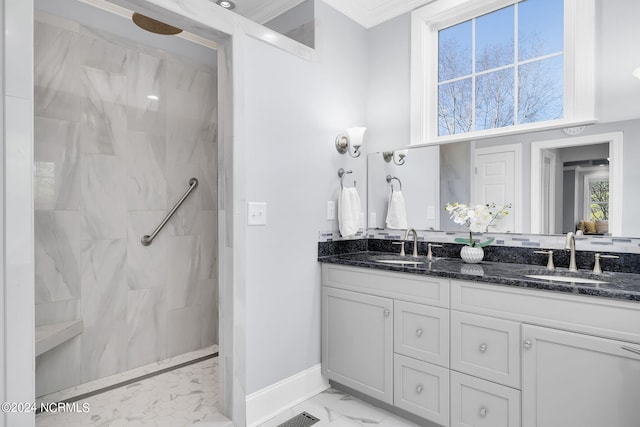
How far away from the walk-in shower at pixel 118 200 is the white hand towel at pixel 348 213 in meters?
1.21

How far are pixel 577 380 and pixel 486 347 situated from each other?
0.35m

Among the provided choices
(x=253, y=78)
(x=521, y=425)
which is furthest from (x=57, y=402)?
(x=521, y=425)

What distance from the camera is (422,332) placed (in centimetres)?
189

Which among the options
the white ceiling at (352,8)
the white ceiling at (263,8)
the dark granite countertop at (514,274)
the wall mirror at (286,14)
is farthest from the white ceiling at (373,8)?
the dark granite countertop at (514,274)

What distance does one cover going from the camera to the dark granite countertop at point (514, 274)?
55.5 inches

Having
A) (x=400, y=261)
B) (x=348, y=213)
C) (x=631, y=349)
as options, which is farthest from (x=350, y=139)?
(x=631, y=349)

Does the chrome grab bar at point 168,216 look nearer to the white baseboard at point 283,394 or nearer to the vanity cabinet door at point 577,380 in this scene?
the white baseboard at point 283,394

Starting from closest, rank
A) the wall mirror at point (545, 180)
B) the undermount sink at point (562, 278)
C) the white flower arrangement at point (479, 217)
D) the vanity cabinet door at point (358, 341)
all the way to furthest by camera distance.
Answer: the undermount sink at point (562, 278) → the wall mirror at point (545, 180) → the vanity cabinet door at point (358, 341) → the white flower arrangement at point (479, 217)

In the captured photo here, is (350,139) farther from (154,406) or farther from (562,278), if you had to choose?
(154,406)

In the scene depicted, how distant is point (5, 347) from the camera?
125 cm

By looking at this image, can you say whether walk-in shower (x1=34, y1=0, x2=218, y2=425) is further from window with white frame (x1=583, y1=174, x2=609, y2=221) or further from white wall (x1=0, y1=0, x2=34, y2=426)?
window with white frame (x1=583, y1=174, x2=609, y2=221)

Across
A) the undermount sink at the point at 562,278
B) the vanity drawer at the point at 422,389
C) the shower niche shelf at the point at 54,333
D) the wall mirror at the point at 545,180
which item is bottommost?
the vanity drawer at the point at 422,389

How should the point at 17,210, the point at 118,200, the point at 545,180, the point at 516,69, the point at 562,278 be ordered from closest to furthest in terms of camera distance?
the point at 17,210
the point at 562,278
the point at 545,180
the point at 516,69
the point at 118,200

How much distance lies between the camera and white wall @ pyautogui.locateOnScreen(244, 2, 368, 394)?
2029 millimetres
